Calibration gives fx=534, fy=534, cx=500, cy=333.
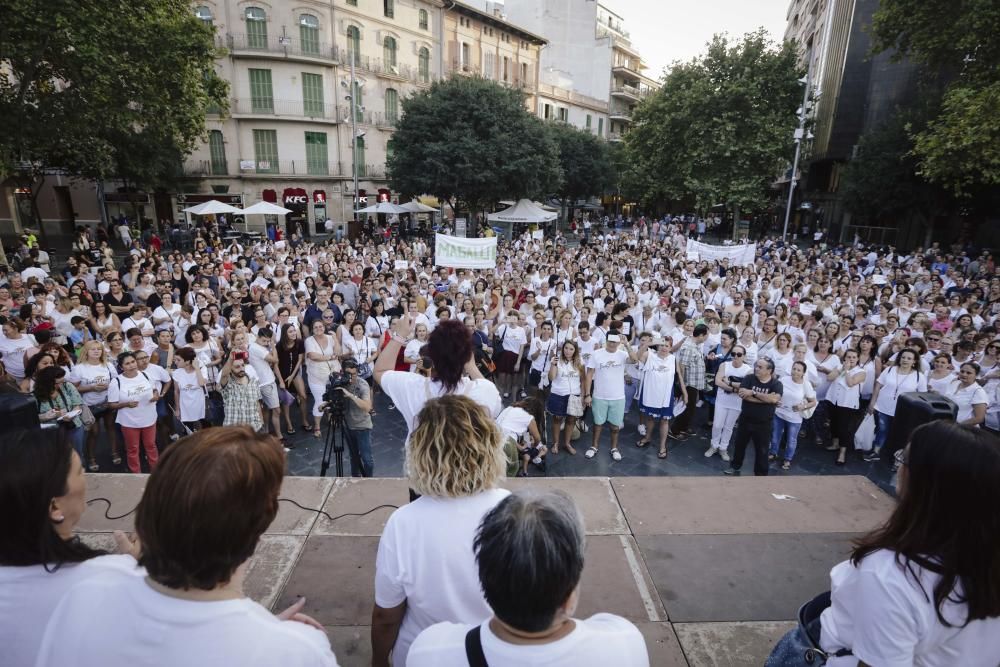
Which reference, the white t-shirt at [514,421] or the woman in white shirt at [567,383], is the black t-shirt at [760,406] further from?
the white t-shirt at [514,421]

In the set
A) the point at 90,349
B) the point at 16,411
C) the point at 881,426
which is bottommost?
the point at 881,426

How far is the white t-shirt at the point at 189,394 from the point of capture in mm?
6082

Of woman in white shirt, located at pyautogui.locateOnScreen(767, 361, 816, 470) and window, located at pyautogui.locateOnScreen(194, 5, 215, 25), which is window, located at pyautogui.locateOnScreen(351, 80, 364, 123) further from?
woman in white shirt, located at pyautogui.locateOnScreen(767, 361, 816, 470)

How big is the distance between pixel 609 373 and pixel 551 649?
560 cm

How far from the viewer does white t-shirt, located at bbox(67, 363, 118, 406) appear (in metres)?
5.90

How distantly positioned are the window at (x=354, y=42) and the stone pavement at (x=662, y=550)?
1390 inches

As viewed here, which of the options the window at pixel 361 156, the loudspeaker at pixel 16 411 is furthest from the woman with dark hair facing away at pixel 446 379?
the window at pixel 361 156

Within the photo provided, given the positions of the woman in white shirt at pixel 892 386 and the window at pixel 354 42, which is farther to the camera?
the window at pixel 354 42

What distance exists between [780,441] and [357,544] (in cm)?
569

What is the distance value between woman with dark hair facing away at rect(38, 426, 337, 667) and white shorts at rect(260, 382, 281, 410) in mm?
5783

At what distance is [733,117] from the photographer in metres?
28.5

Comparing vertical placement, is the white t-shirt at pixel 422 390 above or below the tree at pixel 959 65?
below

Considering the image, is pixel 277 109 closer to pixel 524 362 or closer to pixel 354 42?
pixel 354 42

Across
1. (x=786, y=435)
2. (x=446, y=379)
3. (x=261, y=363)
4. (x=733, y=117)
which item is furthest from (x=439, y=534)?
→ (x=733, y=117)
